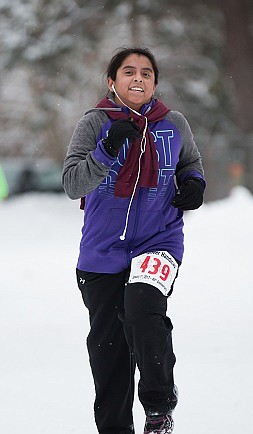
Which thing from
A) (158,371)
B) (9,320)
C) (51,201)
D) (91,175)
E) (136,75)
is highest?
(136,75)

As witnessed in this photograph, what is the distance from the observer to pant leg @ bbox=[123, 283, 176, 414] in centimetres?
363

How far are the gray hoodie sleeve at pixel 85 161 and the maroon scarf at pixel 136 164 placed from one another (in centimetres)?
9

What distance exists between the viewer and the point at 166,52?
85.1 ft

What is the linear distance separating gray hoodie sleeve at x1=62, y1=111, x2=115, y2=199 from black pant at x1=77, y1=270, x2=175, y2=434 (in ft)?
1.34

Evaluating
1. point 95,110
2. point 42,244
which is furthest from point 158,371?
point 42,244

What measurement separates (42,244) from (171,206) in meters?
11.8

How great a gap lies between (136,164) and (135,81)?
356 millimetres

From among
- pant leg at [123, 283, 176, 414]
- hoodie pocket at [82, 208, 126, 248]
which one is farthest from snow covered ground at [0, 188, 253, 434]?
hoodie pocket at [82, 208, 126, 248]

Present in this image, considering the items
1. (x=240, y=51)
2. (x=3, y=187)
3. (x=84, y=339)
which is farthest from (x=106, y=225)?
(x=3, y=187)

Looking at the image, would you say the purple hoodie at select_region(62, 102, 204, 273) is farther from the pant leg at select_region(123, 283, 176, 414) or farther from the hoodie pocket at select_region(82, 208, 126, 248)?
the pant leg at select_region(123, 283, 176, 414)

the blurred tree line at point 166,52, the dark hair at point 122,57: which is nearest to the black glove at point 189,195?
the dark hair at point 122,57

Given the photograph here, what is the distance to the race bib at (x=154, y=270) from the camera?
3.68 metres

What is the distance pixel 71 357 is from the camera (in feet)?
20.3

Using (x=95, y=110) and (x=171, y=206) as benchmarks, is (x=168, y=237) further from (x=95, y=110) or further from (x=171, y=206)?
(x=95, y=110)
